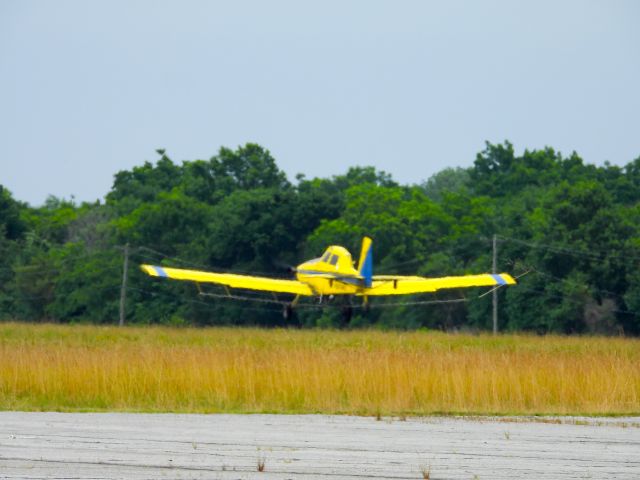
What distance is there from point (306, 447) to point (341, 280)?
32.2m

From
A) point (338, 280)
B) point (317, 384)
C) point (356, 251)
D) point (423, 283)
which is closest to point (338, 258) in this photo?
point (338, 280)

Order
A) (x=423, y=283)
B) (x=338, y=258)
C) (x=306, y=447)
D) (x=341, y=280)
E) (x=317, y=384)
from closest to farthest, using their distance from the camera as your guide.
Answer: (x=306, y=447) → (x=317, y=384) → (x=341, y=280) → (x=338, y=258) → (x=423, y=283)

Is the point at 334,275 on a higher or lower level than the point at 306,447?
higher

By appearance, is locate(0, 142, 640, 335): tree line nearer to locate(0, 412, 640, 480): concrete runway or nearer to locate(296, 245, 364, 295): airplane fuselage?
locate(296, 245, 364, 295): airplane fuselage

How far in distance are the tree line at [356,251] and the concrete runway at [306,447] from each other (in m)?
36.1

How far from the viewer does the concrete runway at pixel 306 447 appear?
12.9m

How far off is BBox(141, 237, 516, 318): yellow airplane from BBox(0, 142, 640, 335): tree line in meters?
4.81

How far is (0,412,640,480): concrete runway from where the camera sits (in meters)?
12.9

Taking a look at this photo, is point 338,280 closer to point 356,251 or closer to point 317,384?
point 317,384

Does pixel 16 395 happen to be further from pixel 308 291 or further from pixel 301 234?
pixel 301 234

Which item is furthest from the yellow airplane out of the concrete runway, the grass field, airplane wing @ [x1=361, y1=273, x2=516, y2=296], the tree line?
the concrete runway

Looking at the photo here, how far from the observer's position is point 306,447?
1482 centimetres

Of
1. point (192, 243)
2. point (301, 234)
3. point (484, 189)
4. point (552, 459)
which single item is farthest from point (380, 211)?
point (552, 459)

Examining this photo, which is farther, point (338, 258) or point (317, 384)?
point (338, 258)
